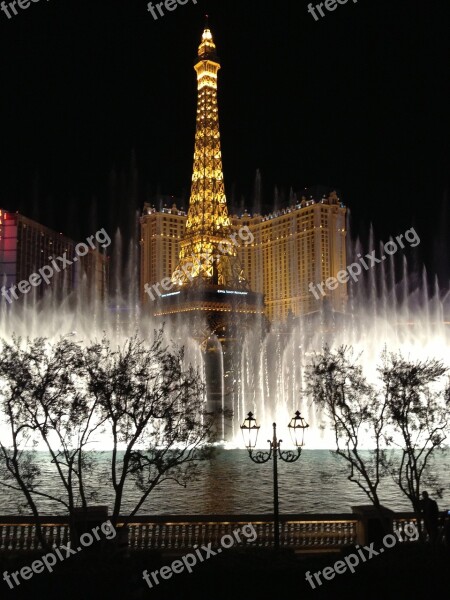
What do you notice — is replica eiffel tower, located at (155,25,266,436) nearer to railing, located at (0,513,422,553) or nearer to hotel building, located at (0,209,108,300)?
hotel building, located at (0,209,108,300)

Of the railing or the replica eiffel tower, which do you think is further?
the replica eiffel tower

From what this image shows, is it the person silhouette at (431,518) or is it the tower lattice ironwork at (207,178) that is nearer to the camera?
Result: the person silhouette at (431,518)

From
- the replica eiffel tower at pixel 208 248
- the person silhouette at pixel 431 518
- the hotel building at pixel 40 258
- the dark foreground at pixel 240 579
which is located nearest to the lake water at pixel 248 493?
the person silhouette at pixel 431 518

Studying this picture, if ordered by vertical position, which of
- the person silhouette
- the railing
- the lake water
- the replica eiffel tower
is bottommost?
the lake water

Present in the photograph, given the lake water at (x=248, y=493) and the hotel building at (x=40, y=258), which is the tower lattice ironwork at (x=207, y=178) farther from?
the lake water at (x=248, y=493)

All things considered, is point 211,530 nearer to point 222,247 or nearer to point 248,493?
point 248,493

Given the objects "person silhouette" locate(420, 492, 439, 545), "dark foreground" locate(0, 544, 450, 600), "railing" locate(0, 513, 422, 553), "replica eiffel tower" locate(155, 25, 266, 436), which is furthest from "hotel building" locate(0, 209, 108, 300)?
"person silhouette" locate(420, 492, 439, 545)

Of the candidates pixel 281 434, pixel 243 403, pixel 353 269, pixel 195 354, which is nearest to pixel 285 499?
pixel 281 434
